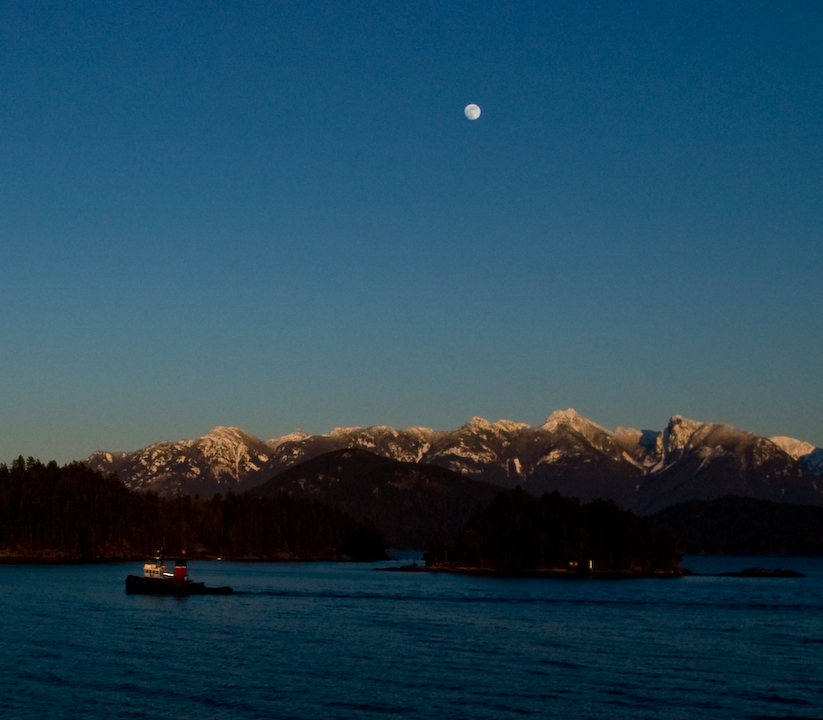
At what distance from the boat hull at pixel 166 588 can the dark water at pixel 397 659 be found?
10392 millimetres

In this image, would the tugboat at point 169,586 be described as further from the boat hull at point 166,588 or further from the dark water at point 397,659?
the dark water at point 397,659

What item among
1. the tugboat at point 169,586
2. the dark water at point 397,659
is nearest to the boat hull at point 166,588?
the tugboat at point 169,586

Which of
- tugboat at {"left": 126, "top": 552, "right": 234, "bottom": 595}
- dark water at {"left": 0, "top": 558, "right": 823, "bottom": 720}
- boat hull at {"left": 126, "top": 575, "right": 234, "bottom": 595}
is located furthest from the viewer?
tugboat at {"left": 126, "top": 552, "right": 234, "bottom": 595}

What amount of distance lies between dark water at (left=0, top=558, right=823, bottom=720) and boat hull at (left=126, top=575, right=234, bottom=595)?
34.1 feet

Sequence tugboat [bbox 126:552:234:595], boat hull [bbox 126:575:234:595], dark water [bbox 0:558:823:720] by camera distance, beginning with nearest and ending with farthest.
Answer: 1. dark water [bbox 0:558:823:720]
2. boat hull [bbox 126:575:234:595]
3. tugboat [bbox 126:552:234:595]

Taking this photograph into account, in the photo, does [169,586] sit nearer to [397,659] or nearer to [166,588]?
[166,588]

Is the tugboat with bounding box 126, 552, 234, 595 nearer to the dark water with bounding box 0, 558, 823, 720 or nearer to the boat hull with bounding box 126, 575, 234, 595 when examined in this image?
the boat hull with bounding box 126, 575, 234, 595

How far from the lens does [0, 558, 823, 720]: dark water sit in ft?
230

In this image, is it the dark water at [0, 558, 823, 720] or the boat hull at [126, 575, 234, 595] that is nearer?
the dark water at [0, 558, 823, 720]

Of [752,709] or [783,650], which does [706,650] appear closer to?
[783,650]

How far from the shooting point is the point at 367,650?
97.7 m

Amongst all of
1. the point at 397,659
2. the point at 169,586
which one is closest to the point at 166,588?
the point at 169,586

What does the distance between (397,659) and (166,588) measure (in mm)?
87851

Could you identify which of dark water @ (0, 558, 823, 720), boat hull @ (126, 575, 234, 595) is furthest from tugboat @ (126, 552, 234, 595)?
dark water @ (0, 558, 823, 720)
